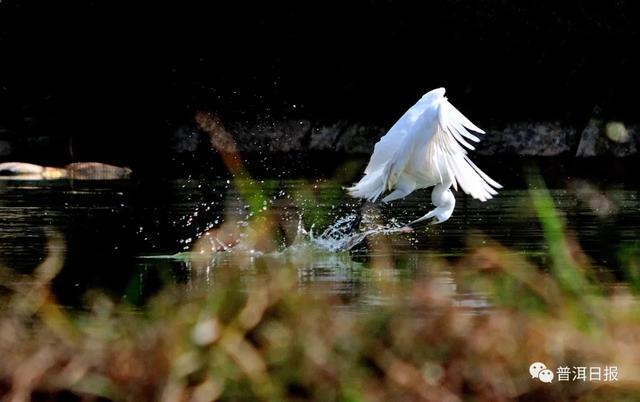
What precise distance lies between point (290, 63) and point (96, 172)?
645cm

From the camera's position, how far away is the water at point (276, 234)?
8484 mm

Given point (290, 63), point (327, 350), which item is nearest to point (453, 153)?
point (327, 350)

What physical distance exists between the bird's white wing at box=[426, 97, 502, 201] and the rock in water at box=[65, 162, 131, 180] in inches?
390

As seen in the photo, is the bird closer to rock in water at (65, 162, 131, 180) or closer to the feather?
the feather

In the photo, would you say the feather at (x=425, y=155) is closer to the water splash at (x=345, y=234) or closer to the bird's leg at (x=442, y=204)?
the bird's leg at (x=442, y=204)

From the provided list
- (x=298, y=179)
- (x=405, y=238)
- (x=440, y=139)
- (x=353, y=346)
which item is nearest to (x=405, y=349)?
(x=353, y=346)

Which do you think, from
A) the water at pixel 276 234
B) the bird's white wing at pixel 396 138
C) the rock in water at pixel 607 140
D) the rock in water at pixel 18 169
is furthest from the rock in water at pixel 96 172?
the bird's white wing at pixel 396 138

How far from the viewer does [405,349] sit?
3.55 meters

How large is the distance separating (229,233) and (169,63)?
48.0ft

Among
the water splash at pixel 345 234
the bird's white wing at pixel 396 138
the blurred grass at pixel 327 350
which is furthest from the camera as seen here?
the water splash at pixel 345 234

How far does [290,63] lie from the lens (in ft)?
81.7

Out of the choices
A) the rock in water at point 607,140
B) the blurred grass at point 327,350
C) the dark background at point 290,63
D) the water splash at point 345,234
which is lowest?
the blurred grass at point 327,350

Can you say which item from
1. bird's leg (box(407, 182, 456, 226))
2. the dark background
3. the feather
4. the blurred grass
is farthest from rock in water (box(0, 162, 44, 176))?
the blurred grass

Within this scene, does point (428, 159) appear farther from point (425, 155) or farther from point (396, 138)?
point (396, 138)
